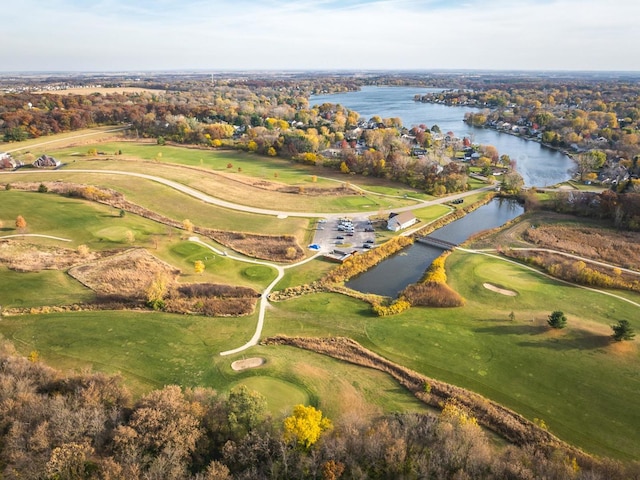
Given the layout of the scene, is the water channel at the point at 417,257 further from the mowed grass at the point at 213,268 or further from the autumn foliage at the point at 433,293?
the mowed grass at the point at 213,268

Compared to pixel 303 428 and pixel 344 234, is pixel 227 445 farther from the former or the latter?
pixel 344 234

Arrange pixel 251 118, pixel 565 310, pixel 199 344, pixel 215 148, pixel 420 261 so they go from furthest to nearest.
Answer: pixel 251 118 → pixel 215 148 → pixel 420 261 → pixel 565 310 → pixel 199 344

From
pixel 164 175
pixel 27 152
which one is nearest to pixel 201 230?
pixel 164 175

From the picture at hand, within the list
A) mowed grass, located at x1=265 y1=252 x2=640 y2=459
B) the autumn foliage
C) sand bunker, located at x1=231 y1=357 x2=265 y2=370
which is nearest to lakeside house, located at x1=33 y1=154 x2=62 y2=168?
mowed grass, located at x1=265 y1=252 x2=640 y2=459

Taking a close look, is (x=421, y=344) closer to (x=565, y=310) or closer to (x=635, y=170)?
(x=565, y=310)

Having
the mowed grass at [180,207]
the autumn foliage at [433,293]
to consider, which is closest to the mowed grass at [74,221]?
the mowed grass at [180,207]
